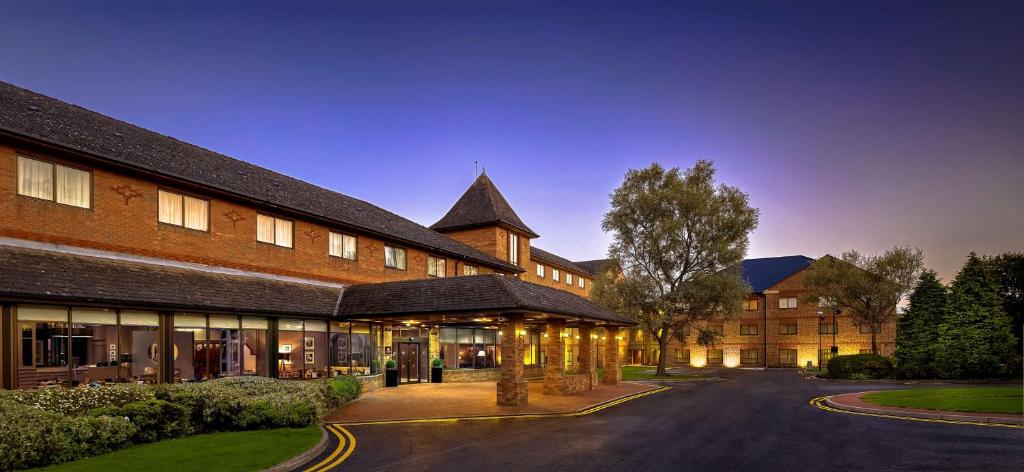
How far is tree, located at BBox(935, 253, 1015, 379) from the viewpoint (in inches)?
1383

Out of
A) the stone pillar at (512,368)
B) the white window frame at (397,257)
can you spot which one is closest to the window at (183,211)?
the white window frame at (397,257)

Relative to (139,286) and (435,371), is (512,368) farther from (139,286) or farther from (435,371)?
(435,371)

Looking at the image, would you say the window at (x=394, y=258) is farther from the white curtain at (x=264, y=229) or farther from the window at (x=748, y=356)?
the window at (x=748, y=356)

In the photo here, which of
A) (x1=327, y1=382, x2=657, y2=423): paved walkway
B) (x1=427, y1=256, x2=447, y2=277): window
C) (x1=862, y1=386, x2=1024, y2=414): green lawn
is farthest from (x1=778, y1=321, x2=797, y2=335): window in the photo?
(x1=427, y1=256, x2=447, y2=277): window

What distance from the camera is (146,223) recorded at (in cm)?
2114

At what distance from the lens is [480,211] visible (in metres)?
47.6

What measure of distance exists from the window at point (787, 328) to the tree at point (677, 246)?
2436 cm

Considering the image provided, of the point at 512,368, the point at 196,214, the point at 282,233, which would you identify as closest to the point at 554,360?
the point at 512,368

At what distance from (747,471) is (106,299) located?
17.7m

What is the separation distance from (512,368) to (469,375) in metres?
15.1

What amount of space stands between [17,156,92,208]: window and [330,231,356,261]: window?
11.7 metres

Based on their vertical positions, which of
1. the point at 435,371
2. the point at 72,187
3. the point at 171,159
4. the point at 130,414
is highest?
the point at 171,159

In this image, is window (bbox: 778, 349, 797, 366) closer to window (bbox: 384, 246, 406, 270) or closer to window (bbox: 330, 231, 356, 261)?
window (bbox: 384, 246, 406, 270)

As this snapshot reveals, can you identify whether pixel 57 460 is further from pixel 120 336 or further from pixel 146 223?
pixel 146 223
